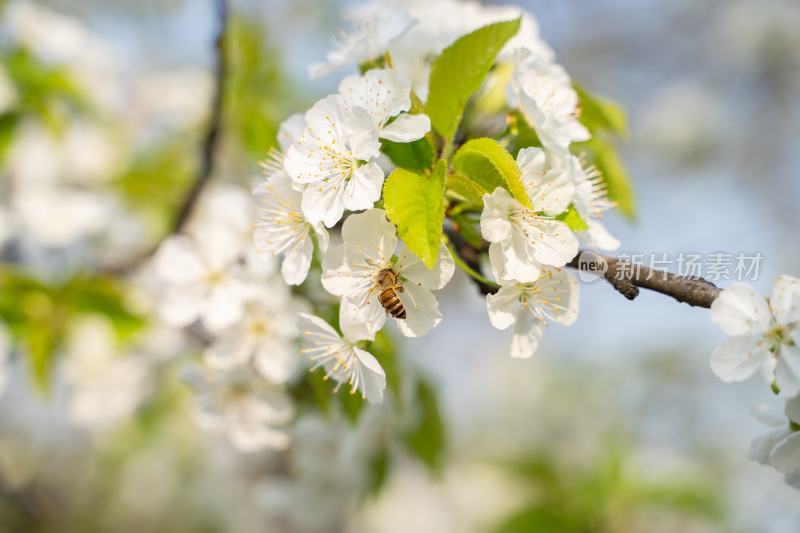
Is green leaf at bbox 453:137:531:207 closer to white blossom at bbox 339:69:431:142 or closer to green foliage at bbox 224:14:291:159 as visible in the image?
white blossom at bbox 339:69:431:142

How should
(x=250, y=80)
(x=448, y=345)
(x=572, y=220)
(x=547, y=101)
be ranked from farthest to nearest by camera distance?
1. (x=448, y=345)
2. (x=250, y=80)
3. (x=547, y=101)
4. (x=572, y=220)

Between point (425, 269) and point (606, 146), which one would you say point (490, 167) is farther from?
point (606, 146)

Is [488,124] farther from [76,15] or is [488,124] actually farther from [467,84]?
[76,15]

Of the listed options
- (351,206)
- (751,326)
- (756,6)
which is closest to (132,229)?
(351,206)

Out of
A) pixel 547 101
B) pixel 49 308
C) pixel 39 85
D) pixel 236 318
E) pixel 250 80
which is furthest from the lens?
pixel 250 80

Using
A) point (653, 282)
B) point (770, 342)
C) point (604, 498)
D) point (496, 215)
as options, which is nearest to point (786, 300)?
point (770, 342)

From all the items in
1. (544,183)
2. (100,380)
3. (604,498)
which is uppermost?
(544,183)

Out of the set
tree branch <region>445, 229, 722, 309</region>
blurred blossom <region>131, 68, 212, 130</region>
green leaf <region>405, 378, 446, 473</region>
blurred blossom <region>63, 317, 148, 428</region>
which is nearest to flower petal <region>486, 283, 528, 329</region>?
tree branch <region>445, 229, 722, 309</region>
